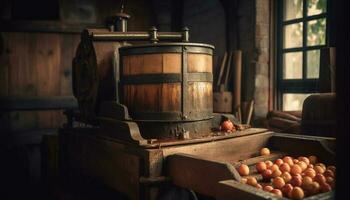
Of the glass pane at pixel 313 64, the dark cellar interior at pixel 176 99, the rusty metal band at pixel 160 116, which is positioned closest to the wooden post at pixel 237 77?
the dark cellar interior at pixel 176 99

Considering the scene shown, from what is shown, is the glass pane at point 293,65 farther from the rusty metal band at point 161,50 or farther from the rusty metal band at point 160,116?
the rusty metal band at point 160,116

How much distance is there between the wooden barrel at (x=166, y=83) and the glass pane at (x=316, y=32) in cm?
239

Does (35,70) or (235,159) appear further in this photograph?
(35,70)

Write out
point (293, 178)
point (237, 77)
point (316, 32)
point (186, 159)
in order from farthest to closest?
1. point (237, 77)
2. point (316, 32)
3. point (186, 159)
4. point (293, 178)

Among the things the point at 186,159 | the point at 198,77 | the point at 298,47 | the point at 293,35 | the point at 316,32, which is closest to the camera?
the point at 186,159

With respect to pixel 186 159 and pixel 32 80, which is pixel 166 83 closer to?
pixel 186 159

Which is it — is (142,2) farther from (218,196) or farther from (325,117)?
(218,196)

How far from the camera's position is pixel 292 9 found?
586 centimetres

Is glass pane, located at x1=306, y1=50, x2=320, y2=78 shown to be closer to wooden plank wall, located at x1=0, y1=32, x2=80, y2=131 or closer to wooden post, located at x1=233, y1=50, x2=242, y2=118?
wooden post, located at x1=233, y1=50, x2=242, y2=118

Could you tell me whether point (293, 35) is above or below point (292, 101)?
above

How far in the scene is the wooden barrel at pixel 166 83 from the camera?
3642 millimetres

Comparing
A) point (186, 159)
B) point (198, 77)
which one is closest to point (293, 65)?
point (198, 77)

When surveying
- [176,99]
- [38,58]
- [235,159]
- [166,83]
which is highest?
[38,58]

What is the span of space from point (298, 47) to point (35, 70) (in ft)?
16.5
